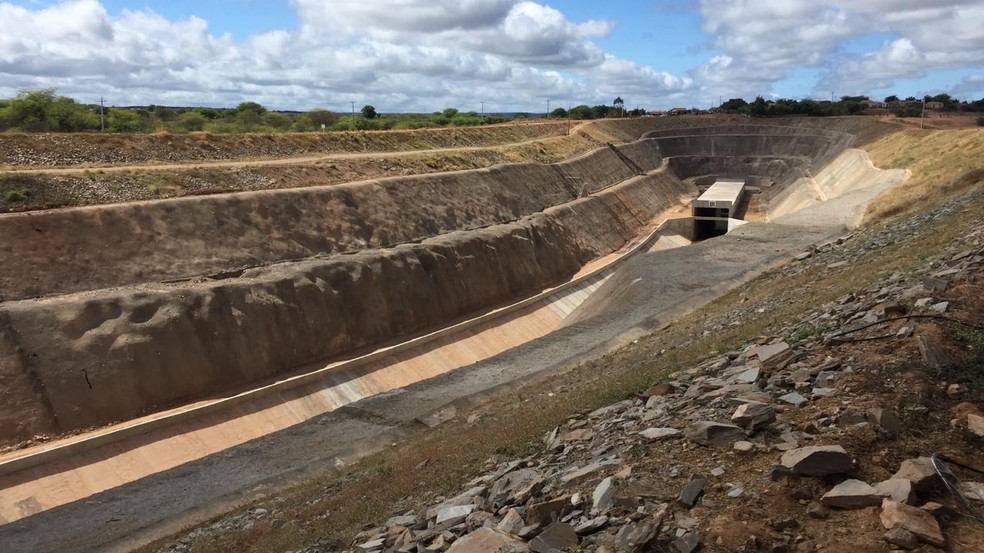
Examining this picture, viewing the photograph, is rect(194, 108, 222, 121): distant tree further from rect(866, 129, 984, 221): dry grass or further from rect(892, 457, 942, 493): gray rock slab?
rect(892, 457, 942, 493): gray rock slab

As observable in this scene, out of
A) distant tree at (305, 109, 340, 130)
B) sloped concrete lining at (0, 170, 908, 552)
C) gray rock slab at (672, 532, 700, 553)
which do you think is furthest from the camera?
distant tree at (305, 109, 340, 130)

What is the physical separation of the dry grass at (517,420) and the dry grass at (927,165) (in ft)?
39.4

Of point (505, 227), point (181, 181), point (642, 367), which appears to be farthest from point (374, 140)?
point (642, 367)

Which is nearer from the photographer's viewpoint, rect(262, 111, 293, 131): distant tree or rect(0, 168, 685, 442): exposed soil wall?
rect(0, 168, 685, 442): exposed soil wall

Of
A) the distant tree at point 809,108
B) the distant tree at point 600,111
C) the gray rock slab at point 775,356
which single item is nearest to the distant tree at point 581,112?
the distant tree at point 600,111

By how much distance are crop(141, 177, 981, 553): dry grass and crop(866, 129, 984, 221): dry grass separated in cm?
1202

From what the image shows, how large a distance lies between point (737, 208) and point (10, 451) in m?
66.2

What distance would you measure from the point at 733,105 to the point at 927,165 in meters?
84.4

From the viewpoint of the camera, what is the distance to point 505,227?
44.9 metres

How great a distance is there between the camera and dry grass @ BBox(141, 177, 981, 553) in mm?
11594

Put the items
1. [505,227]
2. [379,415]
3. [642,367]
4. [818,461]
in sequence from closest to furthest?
1. [818,461]
2. [642,367]
3. [379,415]
4. [505,227]

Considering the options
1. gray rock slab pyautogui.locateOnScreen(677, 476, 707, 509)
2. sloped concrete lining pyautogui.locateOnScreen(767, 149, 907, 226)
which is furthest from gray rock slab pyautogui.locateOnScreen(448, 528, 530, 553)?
sloped concrete lining pyautogui.locateOnScreen(767, 149, 907, 226)

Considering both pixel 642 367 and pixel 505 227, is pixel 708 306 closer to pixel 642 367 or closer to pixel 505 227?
pixel 642 367

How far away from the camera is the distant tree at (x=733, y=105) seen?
122825mm
